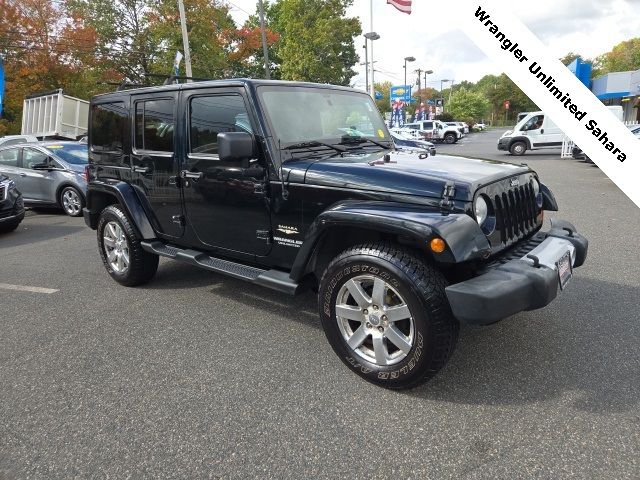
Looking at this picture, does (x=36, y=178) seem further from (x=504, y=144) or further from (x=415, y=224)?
(x=504, y=144)

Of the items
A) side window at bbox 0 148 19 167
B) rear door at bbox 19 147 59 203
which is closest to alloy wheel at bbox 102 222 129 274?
rear door at bbox 19 147 59 203

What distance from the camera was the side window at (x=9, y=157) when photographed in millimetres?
9742

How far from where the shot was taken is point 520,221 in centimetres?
317

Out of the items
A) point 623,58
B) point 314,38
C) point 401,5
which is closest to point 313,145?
point 401,5

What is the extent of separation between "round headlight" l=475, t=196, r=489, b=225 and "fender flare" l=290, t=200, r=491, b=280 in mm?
197

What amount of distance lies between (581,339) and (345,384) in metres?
1.80

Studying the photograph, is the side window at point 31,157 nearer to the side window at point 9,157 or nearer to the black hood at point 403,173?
the side window at point 9,157

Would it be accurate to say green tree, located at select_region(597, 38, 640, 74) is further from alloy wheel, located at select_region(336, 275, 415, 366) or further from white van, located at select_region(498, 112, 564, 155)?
alloy wheel, located at select_region(336, 275, 415, 366)

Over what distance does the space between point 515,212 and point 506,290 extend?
37.5 inches

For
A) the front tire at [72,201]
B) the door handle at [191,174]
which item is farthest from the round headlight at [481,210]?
the front tire at [72,201]

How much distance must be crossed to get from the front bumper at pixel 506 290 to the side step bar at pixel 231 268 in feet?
3.98

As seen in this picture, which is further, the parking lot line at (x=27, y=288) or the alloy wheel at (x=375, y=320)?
→ the parking lot line at (x=27, y=288)

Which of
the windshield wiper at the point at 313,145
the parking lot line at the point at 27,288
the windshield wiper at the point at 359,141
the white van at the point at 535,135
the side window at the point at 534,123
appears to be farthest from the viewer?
the side window at the point at 534,123

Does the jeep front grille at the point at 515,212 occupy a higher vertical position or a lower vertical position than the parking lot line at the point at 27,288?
higher
